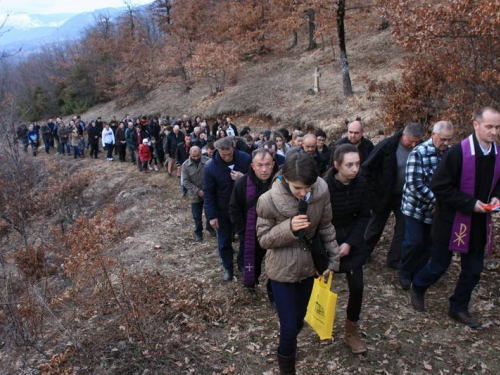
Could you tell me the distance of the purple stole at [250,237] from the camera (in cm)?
437

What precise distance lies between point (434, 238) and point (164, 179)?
10628 millimetres

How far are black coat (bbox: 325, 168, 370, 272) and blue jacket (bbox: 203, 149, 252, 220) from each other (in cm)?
187

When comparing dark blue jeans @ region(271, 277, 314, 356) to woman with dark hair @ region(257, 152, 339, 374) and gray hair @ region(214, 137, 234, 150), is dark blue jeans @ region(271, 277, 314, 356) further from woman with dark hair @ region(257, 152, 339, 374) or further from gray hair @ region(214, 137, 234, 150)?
gray hair @ region(214, 137, 234, 150)

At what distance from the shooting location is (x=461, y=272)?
3961 millimetres

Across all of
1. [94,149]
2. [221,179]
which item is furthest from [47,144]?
[221,179]

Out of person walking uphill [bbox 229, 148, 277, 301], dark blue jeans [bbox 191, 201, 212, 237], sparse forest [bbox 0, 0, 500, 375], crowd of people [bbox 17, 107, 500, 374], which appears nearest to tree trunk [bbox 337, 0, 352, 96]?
sparse forest [bbox 0, 0, 500, 375]

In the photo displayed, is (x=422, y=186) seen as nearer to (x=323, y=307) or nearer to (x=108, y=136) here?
(x=323, y=307)

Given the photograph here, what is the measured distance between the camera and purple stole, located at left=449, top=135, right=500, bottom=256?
3.56m

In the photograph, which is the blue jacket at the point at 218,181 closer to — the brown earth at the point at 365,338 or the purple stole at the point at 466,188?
the brown earth at the point at 365,338

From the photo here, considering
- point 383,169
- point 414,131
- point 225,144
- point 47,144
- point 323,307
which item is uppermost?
point 414,131

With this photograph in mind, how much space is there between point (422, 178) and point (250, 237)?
200 centimetres

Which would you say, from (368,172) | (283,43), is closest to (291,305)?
(368,172)

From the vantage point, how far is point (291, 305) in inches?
126

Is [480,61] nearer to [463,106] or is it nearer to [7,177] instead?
[463,106]
